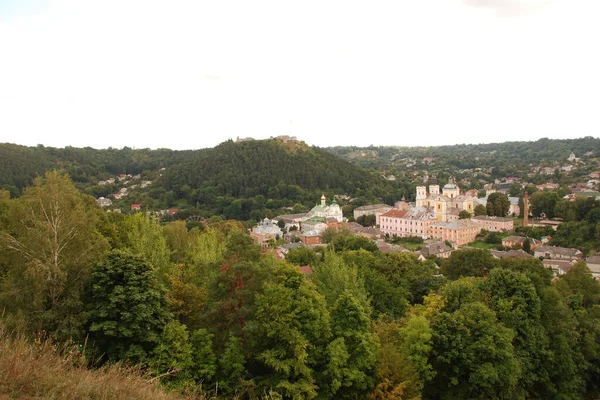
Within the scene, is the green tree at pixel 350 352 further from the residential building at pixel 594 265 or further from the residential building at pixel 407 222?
the residential building at pixel 407 222

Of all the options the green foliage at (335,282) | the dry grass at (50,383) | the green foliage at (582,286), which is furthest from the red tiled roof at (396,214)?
the dry grass at (50,383)

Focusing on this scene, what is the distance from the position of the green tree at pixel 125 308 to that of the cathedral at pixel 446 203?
2129 inches

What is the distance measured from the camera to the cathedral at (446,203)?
60.9 m

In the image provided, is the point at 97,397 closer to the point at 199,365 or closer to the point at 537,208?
the point at 199,365

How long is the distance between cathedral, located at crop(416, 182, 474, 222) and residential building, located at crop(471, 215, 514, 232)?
3.42m

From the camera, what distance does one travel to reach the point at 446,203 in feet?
203

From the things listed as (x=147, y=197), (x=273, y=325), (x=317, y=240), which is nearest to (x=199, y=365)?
(x=273, y=325)

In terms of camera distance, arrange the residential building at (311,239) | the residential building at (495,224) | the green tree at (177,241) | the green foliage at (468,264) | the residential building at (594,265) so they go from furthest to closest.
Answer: the residential building at (495,224) → the residential building at (311,239) → the residential building at (594,265) → the green foliage at (468,264) → the green tree at (177,241)

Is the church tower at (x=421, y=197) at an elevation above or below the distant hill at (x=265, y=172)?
below

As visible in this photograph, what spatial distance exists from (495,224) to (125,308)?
54982 mm

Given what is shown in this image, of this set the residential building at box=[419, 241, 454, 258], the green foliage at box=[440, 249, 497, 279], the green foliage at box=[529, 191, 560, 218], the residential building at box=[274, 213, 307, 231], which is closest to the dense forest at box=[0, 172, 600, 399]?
the green foliage at box=[440, 249, 497, 279]

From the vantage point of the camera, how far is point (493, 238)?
5256cm

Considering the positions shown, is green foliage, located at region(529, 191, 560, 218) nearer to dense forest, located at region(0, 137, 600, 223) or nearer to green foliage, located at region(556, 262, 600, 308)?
dense forest, located at region(0, 137, 600, 223)

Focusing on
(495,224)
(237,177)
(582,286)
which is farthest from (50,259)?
(237,177)
